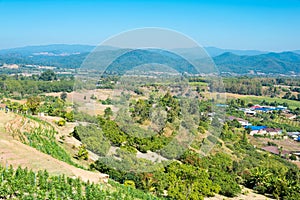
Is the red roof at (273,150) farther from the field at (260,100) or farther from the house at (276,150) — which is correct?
the field at (260,100)

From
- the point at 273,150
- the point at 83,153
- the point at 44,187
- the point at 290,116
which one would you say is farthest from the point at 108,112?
the point at 290,116

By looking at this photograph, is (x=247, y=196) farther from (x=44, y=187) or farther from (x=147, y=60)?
(x=44, y=187)

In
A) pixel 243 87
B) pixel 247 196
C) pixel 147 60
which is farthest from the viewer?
pixel 243 87

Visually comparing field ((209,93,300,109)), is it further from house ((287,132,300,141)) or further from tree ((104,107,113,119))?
tree ((104,107,113,119))

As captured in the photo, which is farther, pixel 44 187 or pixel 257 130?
pixel 257 130

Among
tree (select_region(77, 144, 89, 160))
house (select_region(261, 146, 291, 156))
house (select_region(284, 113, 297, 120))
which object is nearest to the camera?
tree (select_region(77, 144, 89, 160))

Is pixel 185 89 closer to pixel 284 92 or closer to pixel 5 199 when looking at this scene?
pixel 5 199

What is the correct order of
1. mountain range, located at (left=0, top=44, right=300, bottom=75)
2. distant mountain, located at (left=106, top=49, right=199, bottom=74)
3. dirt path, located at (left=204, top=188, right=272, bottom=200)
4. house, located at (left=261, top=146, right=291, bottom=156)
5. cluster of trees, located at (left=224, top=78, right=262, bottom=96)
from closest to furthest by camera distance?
distant mountain, located at (left=106, top=49, right=199, bottom=74)
dirt path, located at (left=204, top=188, right=272, bottom=200)
house, located at (left=261, top=146, right=291, bottom=156)
cluster of trees, located at (left=224, top=78, right=262, bottom=96)
mountain range, located at (left=0, top=44, right=300, bottom=75)

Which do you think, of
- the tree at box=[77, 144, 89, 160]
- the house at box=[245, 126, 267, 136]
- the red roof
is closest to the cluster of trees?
the house at box=[245, 126, 267, 136]

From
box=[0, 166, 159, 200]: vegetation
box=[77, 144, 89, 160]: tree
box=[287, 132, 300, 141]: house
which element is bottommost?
box=[287, 132, 300, 141]: house

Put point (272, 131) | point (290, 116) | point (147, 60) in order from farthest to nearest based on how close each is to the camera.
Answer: point (290, 116) → point (272, 131) → point (147, 60)

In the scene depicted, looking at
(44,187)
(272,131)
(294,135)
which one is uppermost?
(44,187)
